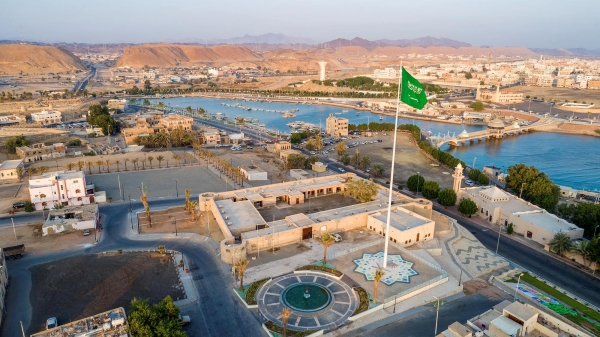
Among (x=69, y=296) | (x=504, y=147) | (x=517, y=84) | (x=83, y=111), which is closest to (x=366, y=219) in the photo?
(x=69, y=296)

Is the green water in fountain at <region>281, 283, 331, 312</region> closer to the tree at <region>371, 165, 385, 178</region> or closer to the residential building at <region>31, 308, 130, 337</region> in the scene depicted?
the residential building at <region>31, 308, 130, 337</region>

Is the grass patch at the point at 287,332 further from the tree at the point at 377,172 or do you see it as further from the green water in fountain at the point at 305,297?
the tree at the point at 377,172

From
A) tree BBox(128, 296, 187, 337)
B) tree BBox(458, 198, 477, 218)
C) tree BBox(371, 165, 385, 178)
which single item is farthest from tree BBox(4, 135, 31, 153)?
tree BBox(458, 198, 477, 218)

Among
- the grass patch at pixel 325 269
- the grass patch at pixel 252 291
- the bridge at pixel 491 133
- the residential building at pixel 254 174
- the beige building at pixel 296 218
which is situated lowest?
the bridge at pixel 491 133

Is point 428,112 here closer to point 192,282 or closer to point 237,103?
point 237,103

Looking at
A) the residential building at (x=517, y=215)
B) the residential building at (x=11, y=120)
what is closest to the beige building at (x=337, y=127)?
the residential building at (x=517, y=215)

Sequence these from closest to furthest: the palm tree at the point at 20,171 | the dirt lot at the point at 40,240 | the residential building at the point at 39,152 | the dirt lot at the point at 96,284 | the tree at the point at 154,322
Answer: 1. the tree at the point at 154,322
2. the dirt lot at the point at 96,284
3. the dirt lot at the point at 40,240
4. the palm tree at the point at 20,171
5. the residential building at the point at 39,152
